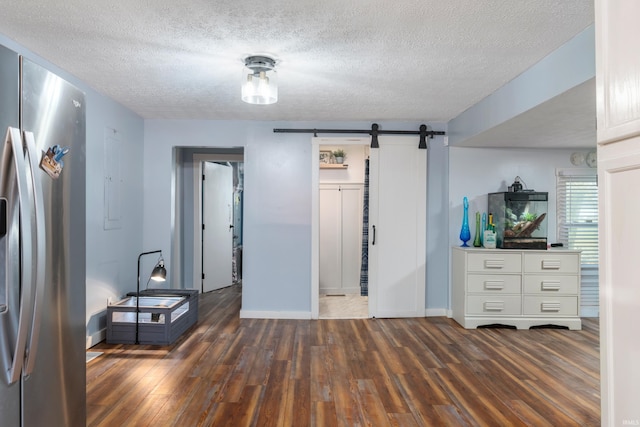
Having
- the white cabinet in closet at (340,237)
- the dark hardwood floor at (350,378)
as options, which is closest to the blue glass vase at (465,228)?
the dark hardwood floor at (350,378)

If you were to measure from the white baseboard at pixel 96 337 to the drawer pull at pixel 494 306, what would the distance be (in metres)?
3.91

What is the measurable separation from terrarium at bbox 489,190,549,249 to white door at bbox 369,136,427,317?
88 cm

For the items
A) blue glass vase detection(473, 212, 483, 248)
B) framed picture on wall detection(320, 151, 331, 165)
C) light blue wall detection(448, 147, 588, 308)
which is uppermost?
framed picture on wall detection(320, 151, 331, 165)

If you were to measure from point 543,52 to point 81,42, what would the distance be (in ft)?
10.0

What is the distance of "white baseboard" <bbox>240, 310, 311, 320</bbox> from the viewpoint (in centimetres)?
457

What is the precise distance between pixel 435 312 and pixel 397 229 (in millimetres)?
1108

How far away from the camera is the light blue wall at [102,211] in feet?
11.4

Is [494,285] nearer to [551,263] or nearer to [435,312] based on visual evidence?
[551,263]

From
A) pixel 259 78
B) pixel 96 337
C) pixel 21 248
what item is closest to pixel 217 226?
pixel 96 337

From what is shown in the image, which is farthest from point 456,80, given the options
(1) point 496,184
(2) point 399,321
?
(2) point 399,321

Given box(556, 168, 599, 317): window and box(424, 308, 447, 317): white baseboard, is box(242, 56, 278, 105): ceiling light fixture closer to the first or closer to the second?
box(424, 308, 447, 317): white baseboard

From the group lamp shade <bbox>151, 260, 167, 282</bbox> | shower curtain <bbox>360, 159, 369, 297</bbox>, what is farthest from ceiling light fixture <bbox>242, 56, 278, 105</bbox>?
shower curtain <bbox>360, 159, 369, 297</bbox>

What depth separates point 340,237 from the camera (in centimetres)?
604

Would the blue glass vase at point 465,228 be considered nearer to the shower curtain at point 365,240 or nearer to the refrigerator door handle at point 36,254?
the shower curtain at point 365,240
